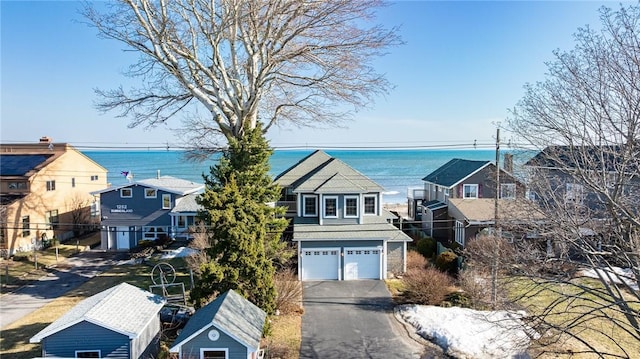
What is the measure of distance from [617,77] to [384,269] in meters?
16.5

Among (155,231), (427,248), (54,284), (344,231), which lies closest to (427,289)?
(344,231)

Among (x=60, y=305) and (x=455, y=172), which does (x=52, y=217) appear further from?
(x=455, y=172)

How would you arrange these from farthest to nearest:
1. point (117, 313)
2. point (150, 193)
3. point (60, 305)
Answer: point (150, 193) → point (60, 305) → point (117, 313)

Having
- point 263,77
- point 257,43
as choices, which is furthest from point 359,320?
point 257,43

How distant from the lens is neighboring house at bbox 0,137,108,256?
28250mm

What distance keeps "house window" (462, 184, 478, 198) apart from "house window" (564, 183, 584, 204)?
18131 millimetres

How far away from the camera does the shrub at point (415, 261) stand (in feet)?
76.4

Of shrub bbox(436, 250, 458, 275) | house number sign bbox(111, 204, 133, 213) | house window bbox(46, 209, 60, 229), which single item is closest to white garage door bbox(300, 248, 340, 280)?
shrub bbox(436, 250, 458, 275)

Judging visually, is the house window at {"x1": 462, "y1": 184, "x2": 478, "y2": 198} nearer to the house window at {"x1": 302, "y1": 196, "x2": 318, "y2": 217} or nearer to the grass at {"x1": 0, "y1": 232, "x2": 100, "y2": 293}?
the house window at {"x1": 302, "y1": 196, "x2": 318, "y2": 217}

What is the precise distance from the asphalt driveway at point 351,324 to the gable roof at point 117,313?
18.2 feet

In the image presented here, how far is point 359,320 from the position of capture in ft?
56.1

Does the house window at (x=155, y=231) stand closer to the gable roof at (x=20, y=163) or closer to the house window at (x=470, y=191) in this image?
the gable roof at (x=20, y=163)

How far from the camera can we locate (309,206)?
25.4 metres

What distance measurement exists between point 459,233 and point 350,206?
25.4 feet
